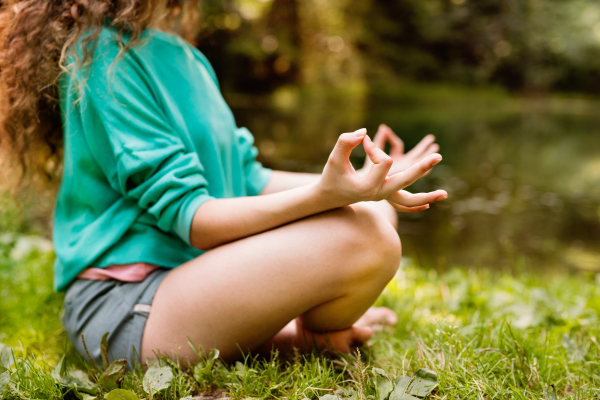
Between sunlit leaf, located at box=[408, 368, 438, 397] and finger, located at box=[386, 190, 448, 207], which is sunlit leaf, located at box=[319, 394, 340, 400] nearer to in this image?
sunlit leaf, located at box=[408, 368, 438, 397]

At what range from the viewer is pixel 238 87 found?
14.1 m

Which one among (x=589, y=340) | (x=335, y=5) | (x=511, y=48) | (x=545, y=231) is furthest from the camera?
(x=511, y=48)

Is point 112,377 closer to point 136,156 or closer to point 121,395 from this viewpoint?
point 121,395

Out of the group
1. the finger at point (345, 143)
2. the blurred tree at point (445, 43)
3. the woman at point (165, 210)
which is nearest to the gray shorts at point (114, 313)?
the woman at point (165, 210)

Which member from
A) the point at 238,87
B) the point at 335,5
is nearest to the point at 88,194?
the point at 238,87

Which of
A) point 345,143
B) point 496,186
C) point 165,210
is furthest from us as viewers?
point 496,186

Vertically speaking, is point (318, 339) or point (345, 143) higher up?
point (345, 143)

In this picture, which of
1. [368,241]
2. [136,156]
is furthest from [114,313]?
[368,241]

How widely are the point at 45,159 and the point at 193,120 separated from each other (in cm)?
51

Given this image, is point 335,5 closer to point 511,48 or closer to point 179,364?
point 511,48

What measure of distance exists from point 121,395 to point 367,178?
2.20 ft

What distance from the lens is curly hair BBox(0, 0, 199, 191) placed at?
123 centimetres

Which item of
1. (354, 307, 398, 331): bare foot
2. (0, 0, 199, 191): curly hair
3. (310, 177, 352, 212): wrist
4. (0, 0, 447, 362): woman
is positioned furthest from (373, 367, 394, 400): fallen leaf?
(0, 0, 199, 191): curly hair

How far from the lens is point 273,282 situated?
109cm
